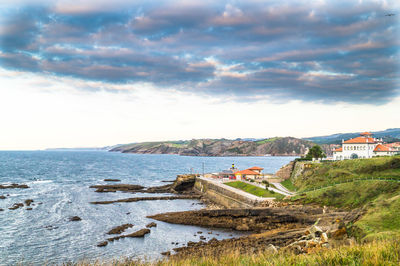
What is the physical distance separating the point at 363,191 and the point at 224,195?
92.9 ft

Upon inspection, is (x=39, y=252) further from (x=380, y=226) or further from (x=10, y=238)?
(x=380, y=226)

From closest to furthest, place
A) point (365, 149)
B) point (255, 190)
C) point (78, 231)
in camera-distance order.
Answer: point (78, 231)
point (255, 190)
point (365, 149)

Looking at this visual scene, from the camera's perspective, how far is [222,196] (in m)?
60.7

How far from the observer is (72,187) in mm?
79938

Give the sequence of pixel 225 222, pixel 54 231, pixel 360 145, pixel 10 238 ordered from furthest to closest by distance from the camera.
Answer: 1. pixel 360 145
2. pixel 225 222
3. pixel 54 231
4. pixel 10 238

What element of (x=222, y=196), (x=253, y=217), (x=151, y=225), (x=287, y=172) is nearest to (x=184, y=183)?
(x=222, y=196)

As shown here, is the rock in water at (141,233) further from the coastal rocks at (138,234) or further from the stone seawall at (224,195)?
the stone seawall at (224,195)

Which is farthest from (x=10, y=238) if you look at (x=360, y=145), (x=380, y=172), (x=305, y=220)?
(x=360, y=145)

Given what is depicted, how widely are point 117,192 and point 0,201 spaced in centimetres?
2640

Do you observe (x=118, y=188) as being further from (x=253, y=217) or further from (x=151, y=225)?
(x=253, y=217)

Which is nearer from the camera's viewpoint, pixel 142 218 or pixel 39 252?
pixel 39 252

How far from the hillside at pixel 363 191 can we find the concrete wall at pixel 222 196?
376 inches

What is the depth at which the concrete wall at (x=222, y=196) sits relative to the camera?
5049 cm

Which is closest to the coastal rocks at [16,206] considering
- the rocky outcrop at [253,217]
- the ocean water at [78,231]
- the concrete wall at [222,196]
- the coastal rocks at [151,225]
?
the ocean water at [78,231]
